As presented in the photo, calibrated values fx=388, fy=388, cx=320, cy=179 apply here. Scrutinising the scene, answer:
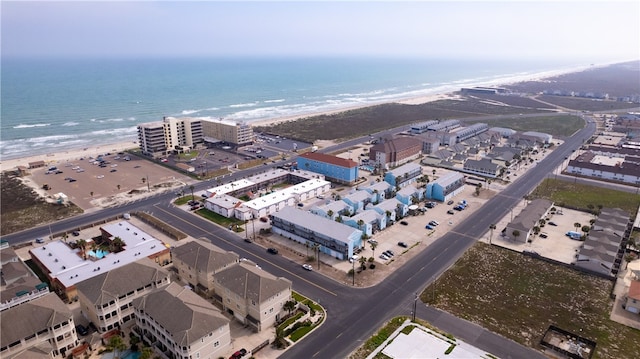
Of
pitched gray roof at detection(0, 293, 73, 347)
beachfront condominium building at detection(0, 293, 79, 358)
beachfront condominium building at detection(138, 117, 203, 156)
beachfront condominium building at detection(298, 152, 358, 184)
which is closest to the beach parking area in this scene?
beachfront condominium building at detection(138, 117, 203, 156)

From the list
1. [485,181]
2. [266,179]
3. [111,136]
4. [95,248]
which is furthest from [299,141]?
[95,248]

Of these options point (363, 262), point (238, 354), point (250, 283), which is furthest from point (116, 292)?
point (363, 262)

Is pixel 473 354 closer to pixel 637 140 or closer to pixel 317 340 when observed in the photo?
pixel 317 340

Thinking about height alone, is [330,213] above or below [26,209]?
above

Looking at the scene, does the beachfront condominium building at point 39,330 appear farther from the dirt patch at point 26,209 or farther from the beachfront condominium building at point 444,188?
the beachfront condominium building at point 444,188

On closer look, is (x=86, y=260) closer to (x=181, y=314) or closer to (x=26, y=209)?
(x=181, y=314)

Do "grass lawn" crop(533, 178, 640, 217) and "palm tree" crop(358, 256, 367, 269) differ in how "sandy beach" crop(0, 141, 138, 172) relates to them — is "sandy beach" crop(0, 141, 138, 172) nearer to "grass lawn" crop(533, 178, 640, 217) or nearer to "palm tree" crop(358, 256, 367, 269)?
"palm tree" crop(358, 256, 367, 269)

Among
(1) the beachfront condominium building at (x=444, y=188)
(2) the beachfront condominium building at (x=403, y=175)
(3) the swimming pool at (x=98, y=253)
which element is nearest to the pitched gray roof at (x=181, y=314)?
(3) the swimming pool at (x=98, y=253)
